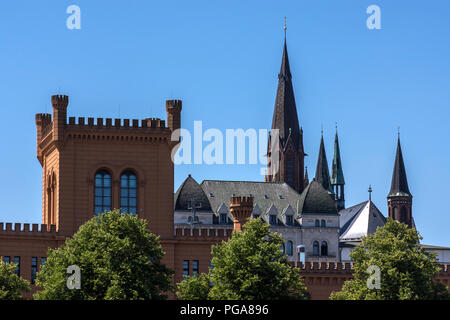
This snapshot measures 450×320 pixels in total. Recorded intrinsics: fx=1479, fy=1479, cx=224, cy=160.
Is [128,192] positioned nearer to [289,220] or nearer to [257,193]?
[289,220]

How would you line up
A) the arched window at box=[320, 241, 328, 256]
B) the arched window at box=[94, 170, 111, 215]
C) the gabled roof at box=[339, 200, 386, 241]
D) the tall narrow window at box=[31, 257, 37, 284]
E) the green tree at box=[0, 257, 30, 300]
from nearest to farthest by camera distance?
the green tree at box=[0, 257, 30, 300] → the tall narrow window at box=[31, 257, 37, 284] → the arched window at box=[94, 170, 111, 215] → the arched window at box=[320, 241, 328, 256] → the gabled roof at box=[339, 200, 386, 241]

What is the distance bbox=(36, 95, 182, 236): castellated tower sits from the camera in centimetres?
11725

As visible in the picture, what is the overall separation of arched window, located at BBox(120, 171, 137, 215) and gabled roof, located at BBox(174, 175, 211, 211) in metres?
52.0

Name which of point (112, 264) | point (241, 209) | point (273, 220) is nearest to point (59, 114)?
point (241, 209)

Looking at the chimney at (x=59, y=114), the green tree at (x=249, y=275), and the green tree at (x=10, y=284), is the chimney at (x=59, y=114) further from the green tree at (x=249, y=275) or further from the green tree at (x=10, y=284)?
the green tree at (x=249, y=275)

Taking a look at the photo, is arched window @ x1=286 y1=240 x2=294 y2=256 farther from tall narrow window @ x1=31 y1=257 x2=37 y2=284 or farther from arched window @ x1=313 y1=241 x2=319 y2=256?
tall narrow window @ x1=31 y1=257 x2=37 y2=284

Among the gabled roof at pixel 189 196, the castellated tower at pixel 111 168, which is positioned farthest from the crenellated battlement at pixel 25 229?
the gabled roof at pixel 189 196

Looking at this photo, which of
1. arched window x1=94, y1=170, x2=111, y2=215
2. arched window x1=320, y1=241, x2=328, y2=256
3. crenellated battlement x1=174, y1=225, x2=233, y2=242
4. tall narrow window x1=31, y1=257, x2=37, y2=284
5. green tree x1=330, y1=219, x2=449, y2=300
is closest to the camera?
green tree x1=330, y1=219, x2=449, y2=300

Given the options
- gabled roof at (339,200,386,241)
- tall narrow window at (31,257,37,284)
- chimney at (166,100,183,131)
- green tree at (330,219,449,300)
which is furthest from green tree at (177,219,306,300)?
gabled roof at (339,200,386,241)

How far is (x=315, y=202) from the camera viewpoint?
180m
